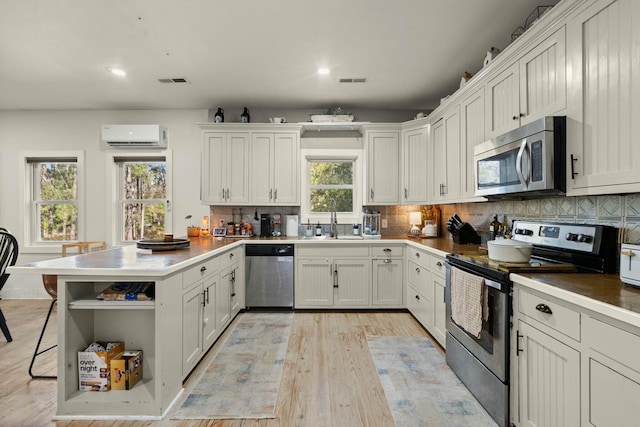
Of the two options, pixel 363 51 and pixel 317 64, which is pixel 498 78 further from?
pixel 317 64

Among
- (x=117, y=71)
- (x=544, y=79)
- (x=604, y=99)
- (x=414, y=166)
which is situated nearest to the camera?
(x=604, y=99)

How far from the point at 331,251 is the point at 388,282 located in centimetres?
77

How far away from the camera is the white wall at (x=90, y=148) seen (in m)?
4.55

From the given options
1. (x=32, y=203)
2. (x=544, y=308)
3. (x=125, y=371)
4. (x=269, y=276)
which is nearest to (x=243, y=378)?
(x=125, y=371)

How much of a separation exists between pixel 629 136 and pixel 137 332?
2755 mm

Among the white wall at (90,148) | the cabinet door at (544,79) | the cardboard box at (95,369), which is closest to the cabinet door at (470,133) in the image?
the cabinet door at (544,79)

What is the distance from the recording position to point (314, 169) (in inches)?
181

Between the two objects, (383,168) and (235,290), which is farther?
(383,168)

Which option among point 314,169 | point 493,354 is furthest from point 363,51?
point 493,354

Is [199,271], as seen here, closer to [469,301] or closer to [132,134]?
[469,301]

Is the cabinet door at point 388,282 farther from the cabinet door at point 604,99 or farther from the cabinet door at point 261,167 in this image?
the cabinet door at point 604,99

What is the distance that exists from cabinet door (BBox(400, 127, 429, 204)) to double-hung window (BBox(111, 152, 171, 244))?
328cm

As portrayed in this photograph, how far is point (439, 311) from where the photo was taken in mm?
Answer: 2863

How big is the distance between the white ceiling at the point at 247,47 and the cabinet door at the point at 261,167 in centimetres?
51
